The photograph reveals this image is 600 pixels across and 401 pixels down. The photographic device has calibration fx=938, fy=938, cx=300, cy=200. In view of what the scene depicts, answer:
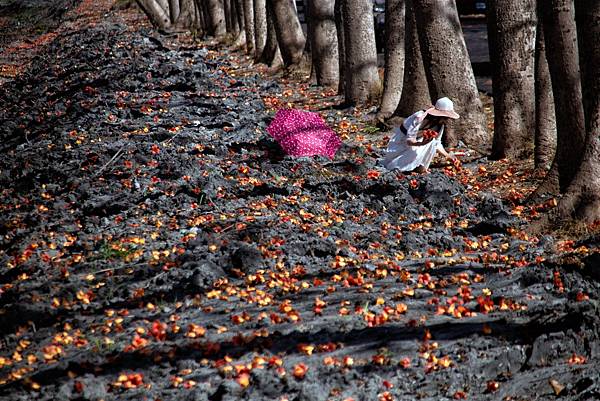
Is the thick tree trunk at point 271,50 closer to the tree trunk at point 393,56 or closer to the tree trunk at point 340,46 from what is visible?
the tree trunk at point 340,46

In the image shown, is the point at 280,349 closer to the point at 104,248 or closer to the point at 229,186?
the point at 104,248

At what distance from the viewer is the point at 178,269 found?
7.11m

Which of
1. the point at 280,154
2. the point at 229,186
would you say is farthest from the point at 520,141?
the point at 229,186

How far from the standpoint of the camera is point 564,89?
29.4 feet

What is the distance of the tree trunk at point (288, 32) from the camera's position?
1948cm

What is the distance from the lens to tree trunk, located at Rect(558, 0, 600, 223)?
811 cm

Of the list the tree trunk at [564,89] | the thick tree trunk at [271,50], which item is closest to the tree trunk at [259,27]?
the thick tree trunk at [271,50]

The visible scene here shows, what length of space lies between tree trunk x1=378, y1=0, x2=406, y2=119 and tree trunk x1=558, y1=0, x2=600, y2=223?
576cm

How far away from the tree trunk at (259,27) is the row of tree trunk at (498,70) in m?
2.94

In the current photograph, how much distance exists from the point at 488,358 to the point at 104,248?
11.3 ft

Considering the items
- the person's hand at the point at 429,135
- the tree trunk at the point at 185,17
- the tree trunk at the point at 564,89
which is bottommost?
the tree trunk at the point at 185,17

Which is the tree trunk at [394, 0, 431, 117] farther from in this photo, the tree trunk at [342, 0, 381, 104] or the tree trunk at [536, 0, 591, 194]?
the tree trunk at [536, 0, 591, 194]

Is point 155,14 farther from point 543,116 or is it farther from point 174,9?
point 543,116

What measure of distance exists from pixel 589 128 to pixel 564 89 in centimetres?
82
